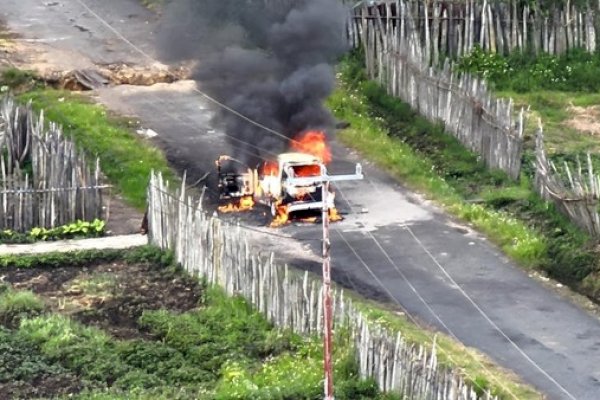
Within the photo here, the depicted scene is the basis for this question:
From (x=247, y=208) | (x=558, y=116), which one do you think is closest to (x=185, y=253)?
(x=247, y=208)

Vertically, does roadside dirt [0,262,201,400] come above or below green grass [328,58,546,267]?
below

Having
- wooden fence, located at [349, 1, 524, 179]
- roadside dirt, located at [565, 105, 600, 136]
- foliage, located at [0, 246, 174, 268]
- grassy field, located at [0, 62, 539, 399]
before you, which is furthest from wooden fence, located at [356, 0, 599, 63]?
grassy field, located at [0, 62, 539, 399]

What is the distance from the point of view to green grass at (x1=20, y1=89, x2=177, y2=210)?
30906 mm

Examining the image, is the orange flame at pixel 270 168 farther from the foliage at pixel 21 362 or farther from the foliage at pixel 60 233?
the foliage at pixel 21 362

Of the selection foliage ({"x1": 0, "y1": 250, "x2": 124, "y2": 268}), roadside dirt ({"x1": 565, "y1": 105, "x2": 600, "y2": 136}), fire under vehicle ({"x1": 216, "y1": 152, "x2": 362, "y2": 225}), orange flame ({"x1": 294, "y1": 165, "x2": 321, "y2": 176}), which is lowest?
foliage ({"x1": 0, "y1": 250, "x2": 124, "y2": 268})

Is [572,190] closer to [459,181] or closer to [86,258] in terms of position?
[459,181]

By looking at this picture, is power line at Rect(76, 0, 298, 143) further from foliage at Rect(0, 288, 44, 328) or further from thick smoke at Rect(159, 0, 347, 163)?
foliage at Rect(0, 288, 44, 328)

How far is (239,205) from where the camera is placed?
29.2m

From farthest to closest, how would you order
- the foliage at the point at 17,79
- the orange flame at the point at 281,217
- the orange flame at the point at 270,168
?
the foliage at the point at 17,79
the orange flame at the point at 270,168
the orange flame at the point at 281,217

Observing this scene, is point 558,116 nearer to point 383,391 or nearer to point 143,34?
point 143,34

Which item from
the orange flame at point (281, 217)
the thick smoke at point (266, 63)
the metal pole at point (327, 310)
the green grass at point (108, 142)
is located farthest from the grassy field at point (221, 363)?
the thick smoke at point (266, 63)

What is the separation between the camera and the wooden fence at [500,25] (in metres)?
35.1

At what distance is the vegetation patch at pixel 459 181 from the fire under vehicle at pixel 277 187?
2.63m

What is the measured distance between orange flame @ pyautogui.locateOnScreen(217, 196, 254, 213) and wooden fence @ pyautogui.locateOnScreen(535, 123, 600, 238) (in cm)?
552
